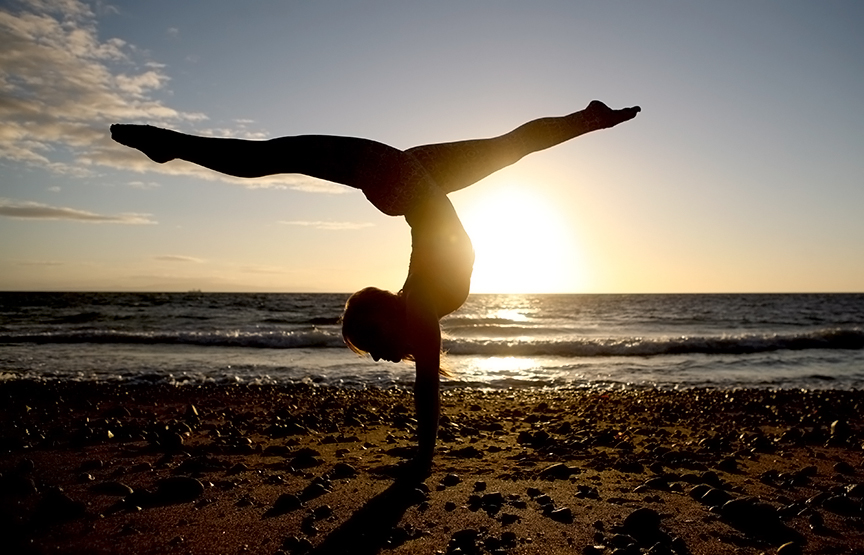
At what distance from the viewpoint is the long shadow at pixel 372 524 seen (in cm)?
271

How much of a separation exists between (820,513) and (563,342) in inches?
668

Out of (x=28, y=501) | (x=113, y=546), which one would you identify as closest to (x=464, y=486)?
(x=113, y=546)

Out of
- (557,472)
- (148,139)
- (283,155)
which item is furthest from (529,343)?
(148,139)

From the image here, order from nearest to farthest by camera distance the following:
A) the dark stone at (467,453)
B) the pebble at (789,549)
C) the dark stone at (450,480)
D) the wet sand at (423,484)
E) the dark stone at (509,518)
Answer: the pebble at (789,549)
the wet sand at (423,484)
the dark stone at (509,518)
the dark stone at (450,480)
the dark stone at (467,453)

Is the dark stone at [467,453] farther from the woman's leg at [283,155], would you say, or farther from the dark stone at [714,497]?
the woman's leg at [283,155]

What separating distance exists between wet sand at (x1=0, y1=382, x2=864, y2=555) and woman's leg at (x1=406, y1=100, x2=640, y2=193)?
6.95ft

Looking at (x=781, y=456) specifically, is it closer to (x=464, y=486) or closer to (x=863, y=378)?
(x=464, y=486)

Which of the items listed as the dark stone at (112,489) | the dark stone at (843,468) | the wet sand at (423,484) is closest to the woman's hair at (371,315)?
the wet sand at (423,484)

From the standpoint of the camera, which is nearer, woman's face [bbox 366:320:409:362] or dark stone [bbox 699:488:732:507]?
dark stone [bbox 699:488:732:507]

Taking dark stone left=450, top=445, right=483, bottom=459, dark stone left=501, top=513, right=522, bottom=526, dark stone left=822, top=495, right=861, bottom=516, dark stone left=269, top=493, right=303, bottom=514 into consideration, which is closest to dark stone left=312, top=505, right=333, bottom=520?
dark stone left=269, top=493, right=303, bottom=514

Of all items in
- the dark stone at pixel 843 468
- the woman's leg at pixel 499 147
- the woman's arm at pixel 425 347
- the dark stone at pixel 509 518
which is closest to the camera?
the dark stone at pixel 509 518

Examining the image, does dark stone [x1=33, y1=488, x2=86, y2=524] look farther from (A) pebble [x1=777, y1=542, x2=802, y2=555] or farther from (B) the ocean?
(B) the ocean

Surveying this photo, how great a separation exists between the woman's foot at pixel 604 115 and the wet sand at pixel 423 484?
256cm

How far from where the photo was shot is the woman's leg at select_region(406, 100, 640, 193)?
4.28 metres
